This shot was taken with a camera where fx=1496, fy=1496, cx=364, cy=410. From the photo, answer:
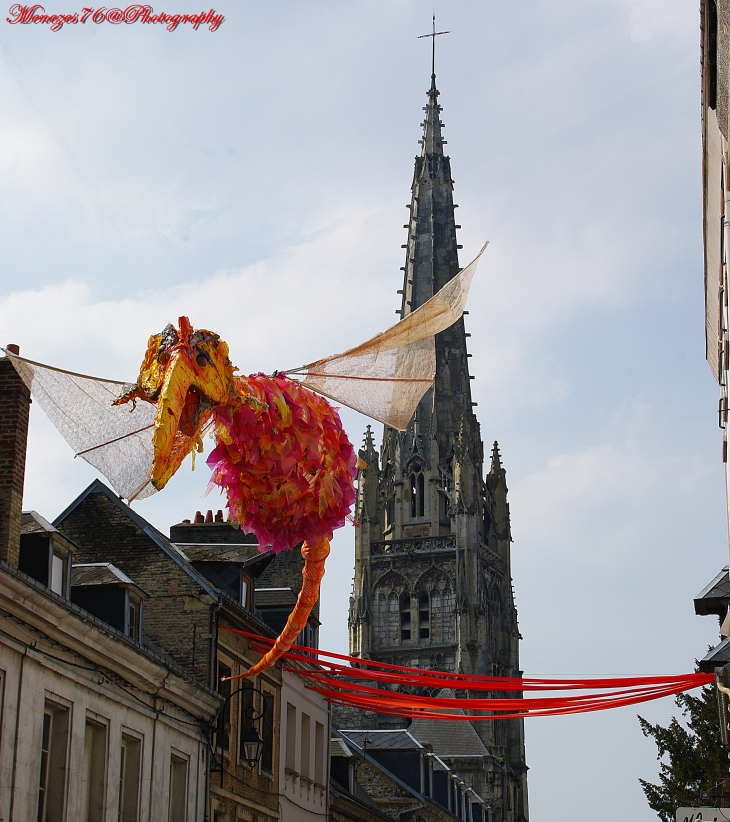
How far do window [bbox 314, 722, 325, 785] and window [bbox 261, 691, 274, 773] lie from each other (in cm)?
335

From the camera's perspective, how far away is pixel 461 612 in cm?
8362

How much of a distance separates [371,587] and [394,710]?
67588 mm

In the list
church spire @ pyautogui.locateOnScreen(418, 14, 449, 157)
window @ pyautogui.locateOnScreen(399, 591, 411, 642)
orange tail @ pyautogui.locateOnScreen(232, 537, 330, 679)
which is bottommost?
orange tail @ pyautogui.locateOnScreen(232, 537, 330, 679)

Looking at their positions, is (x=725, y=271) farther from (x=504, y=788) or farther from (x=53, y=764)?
(x=504, y=788)

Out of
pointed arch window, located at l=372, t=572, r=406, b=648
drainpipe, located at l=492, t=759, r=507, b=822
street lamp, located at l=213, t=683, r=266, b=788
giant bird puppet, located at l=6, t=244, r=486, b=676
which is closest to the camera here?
giant bird puppet, located at l=6, t=244, r=486, b=676

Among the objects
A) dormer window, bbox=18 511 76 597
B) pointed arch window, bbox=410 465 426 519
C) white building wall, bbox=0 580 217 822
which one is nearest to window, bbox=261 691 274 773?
white building wall, bbox=0 580 217 822

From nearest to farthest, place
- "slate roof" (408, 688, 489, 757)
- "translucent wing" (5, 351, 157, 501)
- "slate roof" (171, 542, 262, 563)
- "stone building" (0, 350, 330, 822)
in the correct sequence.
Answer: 1. "translucent wing" (5, 351, 157, 501)
2. "stone building" (0, 350, 330, 822)
3. "slate roof" (171, 542, 262, 563)
4. "slate roof" (408, 688, 489, 757)

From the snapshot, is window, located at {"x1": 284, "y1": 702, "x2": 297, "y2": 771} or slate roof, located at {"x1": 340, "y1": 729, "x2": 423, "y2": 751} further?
slate roof, located at {"x1": 340, "y1": 729, "x2": 423, "y2": 751}

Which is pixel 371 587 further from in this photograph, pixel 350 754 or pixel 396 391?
pixel 396 391

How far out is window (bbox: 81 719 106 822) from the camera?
734 inches

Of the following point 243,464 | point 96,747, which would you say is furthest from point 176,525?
point 243,464

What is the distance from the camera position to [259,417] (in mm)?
12414

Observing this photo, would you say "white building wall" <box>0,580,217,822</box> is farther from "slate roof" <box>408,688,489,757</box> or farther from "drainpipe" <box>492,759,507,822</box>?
"drainpipe" <box>492,759,507,822</box>

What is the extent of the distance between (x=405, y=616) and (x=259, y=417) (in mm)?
73768
